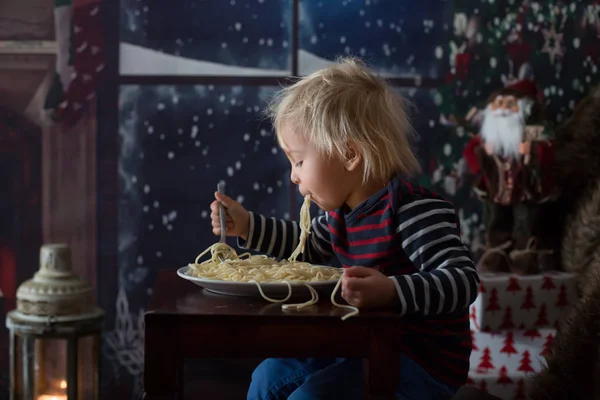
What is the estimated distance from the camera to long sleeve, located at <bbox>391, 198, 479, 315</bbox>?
1261mm

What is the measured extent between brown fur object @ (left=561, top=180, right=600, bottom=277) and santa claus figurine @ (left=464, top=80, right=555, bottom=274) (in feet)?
0.22

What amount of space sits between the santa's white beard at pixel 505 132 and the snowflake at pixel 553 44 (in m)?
0.33

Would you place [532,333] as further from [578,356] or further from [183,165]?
[183,165]

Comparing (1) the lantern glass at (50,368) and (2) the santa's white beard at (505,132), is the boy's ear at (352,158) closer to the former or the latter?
(1) the lantern glass at (50,368)

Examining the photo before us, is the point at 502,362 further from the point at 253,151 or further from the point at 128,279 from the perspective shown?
the point at 128,279

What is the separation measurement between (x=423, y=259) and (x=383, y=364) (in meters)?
0.29

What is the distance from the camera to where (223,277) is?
1326mm

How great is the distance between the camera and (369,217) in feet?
5.06

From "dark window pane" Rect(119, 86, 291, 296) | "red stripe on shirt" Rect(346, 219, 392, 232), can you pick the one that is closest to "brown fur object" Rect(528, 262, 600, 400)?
"red stripe on shirt" Rect(346, 219, 392, 232)

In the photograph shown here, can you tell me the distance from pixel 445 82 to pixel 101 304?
1.31 meters

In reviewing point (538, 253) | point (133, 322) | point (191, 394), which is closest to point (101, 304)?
point (133, 322)

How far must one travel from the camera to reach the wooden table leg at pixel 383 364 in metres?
1.16

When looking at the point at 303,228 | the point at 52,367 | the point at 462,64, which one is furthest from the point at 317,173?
the point at 462,64

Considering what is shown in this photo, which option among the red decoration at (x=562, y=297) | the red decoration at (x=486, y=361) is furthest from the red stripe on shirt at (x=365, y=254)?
the red decoration at (x=562, y=297)
